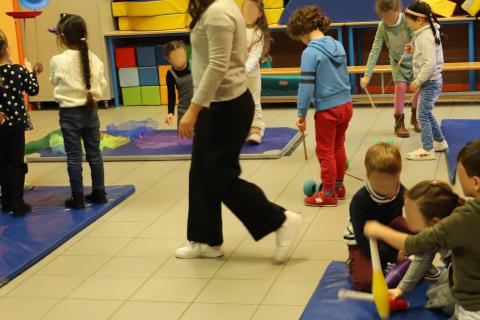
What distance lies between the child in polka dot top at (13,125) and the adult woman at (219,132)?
1.48 m

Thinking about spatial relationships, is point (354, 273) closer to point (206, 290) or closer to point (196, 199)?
point (206, 290)

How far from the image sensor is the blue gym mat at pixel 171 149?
6.33 m

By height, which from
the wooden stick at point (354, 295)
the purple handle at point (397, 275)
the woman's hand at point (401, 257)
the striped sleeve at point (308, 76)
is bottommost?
the wooden stick at point (354, 295)

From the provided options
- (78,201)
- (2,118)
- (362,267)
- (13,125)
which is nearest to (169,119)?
(78,201)

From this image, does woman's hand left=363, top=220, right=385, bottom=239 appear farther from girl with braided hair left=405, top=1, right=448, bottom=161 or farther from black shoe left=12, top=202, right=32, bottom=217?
girl with braided hair left=405, top=1, right=448, bottom=161

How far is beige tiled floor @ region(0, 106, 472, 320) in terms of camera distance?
11.4 ft

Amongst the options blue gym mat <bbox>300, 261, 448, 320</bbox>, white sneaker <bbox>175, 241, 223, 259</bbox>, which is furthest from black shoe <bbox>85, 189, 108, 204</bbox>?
blue gym mat <bbox>300, 261, 448, 320</bbox>

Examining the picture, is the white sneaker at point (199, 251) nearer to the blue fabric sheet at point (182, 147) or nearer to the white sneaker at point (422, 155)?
the blue fabric sheet at point (182, 147)

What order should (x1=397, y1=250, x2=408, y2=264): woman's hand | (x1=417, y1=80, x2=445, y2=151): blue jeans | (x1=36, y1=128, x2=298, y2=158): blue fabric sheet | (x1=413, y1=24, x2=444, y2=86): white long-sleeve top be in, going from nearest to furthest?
(x1=397, y1=250, x2=408, y2=264): woman's hand
(x1=413, y1=24, x2=444, y2=86): white long-sleeve top
(x1=417, y1=80, x2=445, y2=151): blue jeans
(x1=36, y1=128, x2=298, y2=158): blue fabric sheet

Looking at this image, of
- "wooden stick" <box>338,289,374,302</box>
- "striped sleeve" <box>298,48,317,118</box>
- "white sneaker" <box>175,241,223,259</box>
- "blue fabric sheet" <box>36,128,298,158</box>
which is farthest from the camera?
"blue fabric sheet" <box>36,128,298,158</box>

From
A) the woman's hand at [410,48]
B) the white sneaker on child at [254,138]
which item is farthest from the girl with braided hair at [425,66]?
the white sneaker on child at [254,138]

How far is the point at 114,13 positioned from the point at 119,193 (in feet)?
15.1

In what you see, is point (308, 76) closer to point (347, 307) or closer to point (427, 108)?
point (427, 108)

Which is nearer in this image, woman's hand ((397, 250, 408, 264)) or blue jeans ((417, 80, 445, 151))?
woman's hand ((397, 250, 408, 264))
